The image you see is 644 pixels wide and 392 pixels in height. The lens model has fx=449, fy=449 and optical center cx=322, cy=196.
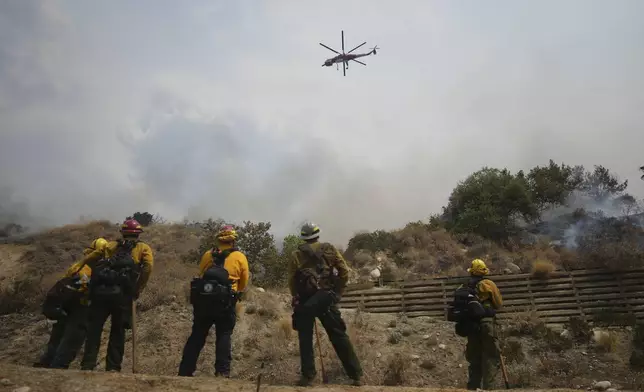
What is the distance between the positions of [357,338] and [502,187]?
771 inches

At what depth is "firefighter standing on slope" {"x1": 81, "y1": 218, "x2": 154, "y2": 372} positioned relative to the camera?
5.16 m

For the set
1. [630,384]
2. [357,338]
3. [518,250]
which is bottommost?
[630,384]

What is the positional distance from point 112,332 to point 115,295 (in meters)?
0.52

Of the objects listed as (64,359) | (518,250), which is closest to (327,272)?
(64,359)

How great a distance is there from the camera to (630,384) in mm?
7949

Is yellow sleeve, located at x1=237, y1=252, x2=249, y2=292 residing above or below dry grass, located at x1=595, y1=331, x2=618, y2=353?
above

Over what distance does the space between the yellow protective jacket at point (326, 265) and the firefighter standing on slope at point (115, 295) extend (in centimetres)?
185

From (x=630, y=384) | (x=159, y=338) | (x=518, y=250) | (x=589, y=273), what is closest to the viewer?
(x=630, y=384)

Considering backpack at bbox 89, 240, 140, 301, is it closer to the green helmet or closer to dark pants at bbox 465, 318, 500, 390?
the green helmet

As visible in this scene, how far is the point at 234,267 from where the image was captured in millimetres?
5320

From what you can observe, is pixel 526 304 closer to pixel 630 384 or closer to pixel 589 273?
pixel 589 273

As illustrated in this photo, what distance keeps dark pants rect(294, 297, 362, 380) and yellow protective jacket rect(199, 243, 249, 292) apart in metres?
0.79

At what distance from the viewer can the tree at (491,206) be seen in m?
24.2

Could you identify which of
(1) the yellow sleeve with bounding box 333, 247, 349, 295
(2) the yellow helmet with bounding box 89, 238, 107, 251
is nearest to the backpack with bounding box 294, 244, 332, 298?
(1) the yellow sleeve with bounding box 333, 247, 349, 295
